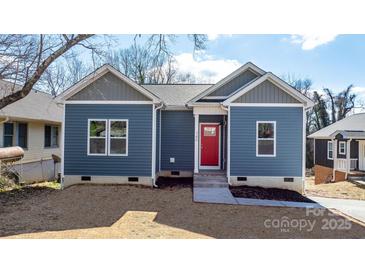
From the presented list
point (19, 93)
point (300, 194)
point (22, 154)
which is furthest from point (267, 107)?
point (22, 154)

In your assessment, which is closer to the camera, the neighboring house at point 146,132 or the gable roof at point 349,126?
the neighboring house at point 146,132

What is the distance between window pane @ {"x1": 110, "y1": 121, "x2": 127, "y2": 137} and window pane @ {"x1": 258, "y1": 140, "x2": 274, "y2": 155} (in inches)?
209

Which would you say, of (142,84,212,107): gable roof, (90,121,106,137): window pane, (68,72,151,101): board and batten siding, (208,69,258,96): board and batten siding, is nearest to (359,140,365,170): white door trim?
(208,69,258,96): board and batten siding

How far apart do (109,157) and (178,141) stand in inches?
129

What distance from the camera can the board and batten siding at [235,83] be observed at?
40.9 feet

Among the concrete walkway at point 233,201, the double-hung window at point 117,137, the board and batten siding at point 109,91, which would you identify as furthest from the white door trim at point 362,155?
the double-hung window at point 117,137

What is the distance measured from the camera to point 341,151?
22.0 metres

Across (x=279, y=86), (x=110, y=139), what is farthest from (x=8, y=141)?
(x=279, y=86)

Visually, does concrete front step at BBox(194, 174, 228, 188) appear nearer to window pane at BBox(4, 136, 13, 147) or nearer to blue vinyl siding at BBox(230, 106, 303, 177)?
blue vinyl siding at BBox(230, 106, 303, 177)

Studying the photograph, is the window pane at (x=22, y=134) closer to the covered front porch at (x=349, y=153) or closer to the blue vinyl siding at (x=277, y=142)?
the blue vinyl siding at (x=277, y=142)

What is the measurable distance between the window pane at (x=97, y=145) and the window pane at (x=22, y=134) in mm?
6229

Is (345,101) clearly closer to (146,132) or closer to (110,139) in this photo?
(146,132)

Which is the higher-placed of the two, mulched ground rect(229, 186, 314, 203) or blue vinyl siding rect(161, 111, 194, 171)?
blue vinyl siding rect(161, 111, 194, 171)

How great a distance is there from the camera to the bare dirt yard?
19.3 feet
